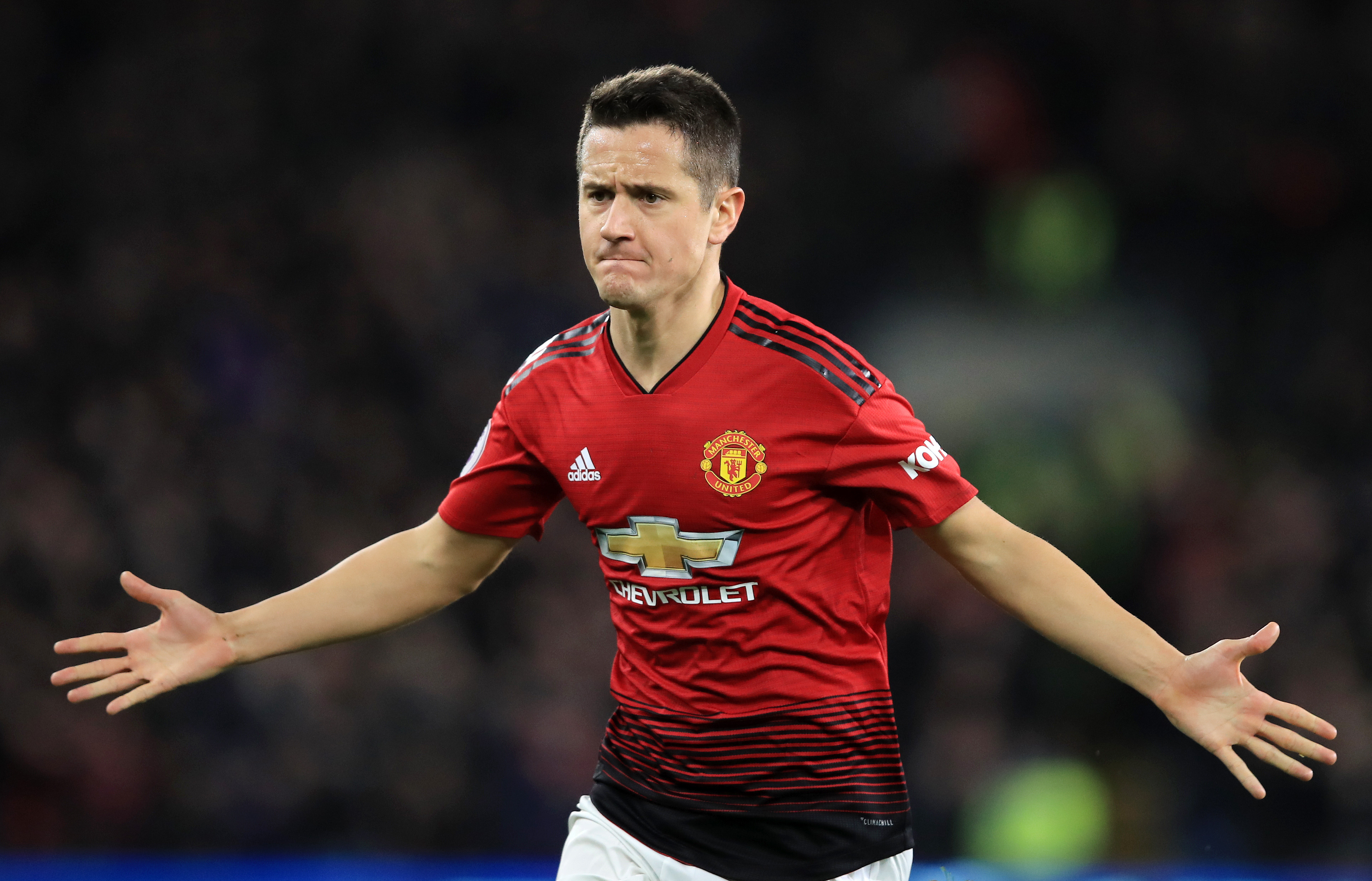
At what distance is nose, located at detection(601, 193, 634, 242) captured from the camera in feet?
9.77

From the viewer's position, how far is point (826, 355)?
120 inches

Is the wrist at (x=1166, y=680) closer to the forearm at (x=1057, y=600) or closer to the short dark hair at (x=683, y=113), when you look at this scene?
the forearm at (x=1057, y=600)

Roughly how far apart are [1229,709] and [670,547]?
1297mm

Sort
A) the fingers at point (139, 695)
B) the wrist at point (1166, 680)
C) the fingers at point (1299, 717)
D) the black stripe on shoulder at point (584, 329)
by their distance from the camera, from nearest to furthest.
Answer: the fingers at point (1299, 717) → the wrist at point (1166, 680) → the fingers at point (139, 695) → the black stripe on shoulder at point (584, 329)

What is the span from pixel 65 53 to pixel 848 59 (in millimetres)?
5824

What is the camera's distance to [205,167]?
962cm

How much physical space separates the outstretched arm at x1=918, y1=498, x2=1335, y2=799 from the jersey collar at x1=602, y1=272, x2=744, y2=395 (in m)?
0.65

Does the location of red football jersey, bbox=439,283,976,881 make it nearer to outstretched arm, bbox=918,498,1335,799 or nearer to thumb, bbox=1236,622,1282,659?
outstretched arm, bbox=918,498,1335,799

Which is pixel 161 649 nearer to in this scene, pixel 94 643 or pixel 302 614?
pixel 94 643

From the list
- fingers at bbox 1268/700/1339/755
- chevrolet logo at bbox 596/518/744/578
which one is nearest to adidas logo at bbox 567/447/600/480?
chevrolet logo at bbox 596/518/744/578

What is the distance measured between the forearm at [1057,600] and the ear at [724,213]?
87 cm

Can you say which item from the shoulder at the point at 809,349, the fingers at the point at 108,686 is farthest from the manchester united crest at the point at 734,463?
the fingers at the point at 108,686

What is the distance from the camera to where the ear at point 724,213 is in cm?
317

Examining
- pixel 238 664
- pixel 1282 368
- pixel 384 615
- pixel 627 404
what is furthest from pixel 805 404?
pixel 1282 368
